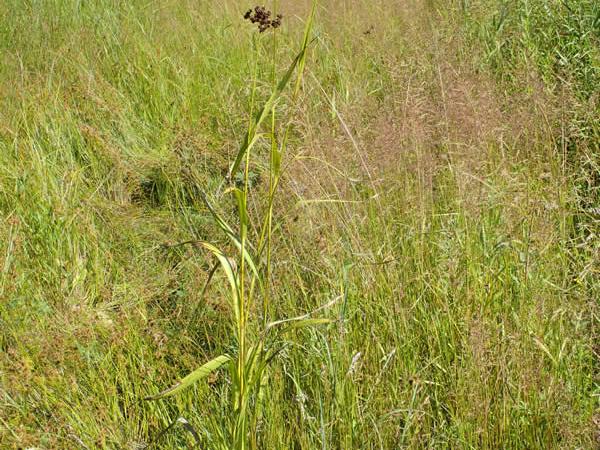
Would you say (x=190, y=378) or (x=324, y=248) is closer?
(x=190, y=378)

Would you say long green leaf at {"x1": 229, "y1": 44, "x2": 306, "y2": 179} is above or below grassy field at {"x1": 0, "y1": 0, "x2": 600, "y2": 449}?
above

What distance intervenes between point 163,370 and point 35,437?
398mm

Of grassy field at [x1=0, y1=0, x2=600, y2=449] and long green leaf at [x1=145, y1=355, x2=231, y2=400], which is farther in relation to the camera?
grassy field at [x1=0, y1=0, x2=600, y2=449]

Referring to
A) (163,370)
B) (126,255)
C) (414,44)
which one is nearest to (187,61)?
(414,44)

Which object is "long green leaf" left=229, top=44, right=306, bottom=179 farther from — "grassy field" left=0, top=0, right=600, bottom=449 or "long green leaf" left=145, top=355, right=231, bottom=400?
"long green leaf" left=145, top=355, right=231, bottom=400

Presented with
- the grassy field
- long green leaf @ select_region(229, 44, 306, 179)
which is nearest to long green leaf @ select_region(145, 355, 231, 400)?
the grassy field

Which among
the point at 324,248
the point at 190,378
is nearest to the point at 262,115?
the point at 190,378

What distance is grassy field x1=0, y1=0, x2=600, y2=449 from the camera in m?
1.95

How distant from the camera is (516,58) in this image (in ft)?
11.9

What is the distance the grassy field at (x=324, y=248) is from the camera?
6.40 ft

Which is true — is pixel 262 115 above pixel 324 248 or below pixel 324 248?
above

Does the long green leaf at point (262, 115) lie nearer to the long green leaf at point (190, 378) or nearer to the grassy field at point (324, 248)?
the grassy field at point (324, 248)

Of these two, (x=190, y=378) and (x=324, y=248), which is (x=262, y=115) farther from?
(x=324, y=248)

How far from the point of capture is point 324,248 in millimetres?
2385
